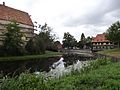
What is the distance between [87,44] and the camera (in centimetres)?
12438

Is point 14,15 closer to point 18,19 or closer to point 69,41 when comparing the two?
point 18,19

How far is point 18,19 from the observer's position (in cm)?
7694

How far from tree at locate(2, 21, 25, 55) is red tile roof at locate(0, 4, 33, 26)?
39.3 ft

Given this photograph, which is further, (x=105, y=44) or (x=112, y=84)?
(x=105, y=44)

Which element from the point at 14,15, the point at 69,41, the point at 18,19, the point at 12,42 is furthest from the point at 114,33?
the point at 69,41

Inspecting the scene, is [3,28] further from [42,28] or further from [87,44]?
[87,44]

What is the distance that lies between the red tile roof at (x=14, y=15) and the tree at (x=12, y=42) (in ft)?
39.3

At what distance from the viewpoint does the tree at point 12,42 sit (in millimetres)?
55656

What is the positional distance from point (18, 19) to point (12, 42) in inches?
874

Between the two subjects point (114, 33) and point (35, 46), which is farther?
point (114, 33)

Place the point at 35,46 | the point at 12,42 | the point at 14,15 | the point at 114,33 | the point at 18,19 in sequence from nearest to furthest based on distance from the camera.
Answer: the point at 12,42, the point at 35,46, the point at 114,33, the point at 14,15, the point at 18,19

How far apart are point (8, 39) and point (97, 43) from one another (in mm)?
74556

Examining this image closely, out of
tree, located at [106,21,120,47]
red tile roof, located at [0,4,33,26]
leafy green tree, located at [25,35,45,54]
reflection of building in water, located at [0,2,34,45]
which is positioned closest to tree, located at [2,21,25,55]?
leafy green tree, located at [25,35,45,54]

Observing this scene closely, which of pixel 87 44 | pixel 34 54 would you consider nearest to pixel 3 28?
pixel 34 54
